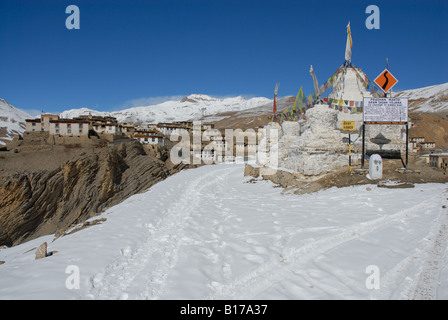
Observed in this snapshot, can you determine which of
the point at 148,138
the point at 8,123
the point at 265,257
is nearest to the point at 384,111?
the point at 265,257

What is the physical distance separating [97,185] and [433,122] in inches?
3146

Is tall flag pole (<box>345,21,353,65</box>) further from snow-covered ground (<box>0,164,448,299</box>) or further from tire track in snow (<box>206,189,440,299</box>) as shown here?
tire track in snow (<box>206,189,440,299</box>)

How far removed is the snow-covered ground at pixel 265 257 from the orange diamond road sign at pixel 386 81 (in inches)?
258

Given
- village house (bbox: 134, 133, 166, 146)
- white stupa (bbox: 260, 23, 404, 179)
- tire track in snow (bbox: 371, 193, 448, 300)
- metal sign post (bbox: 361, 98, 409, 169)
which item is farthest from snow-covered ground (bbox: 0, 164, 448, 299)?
village house (bbox: 134, 133, 166, 146)

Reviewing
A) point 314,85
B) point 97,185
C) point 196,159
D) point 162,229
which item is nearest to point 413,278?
point 162,229

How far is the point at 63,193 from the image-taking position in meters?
22.9

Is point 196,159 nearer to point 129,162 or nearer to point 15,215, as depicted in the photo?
point 129,162

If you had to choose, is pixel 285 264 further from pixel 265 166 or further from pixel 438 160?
pixel 438 160

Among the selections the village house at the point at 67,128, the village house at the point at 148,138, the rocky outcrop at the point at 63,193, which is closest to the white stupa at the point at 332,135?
the rocky outcrop at the point at 63,193

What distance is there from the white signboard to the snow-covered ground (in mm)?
4003

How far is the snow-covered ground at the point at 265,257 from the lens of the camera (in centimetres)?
365

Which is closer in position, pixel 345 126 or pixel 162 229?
pixel 162 229

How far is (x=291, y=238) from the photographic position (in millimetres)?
5504

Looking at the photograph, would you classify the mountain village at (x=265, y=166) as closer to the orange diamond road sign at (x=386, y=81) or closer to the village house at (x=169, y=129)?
the orange diamond road sign at (x=386, y=81)
